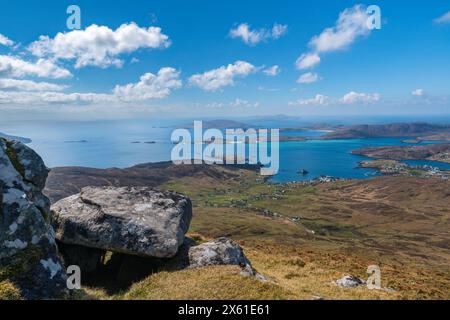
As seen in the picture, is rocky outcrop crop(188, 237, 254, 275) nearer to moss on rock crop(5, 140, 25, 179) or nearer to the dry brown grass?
the dry brown grass

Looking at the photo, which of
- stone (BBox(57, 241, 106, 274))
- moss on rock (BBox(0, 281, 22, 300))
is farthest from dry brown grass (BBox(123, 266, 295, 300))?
stone (BBox(57, 241, 106, 274))

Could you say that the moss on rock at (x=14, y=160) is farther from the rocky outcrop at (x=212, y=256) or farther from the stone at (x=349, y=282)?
the stone at (x=349, y=282)

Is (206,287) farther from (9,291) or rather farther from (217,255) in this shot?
(9,291)

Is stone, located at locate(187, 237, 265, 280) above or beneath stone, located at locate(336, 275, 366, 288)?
above

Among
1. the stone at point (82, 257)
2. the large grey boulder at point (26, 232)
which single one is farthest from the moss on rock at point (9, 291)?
the stone at point (82, 257)

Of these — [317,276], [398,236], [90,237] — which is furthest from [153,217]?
[398,236]

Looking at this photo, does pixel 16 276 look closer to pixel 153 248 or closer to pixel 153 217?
pixel 153 248
